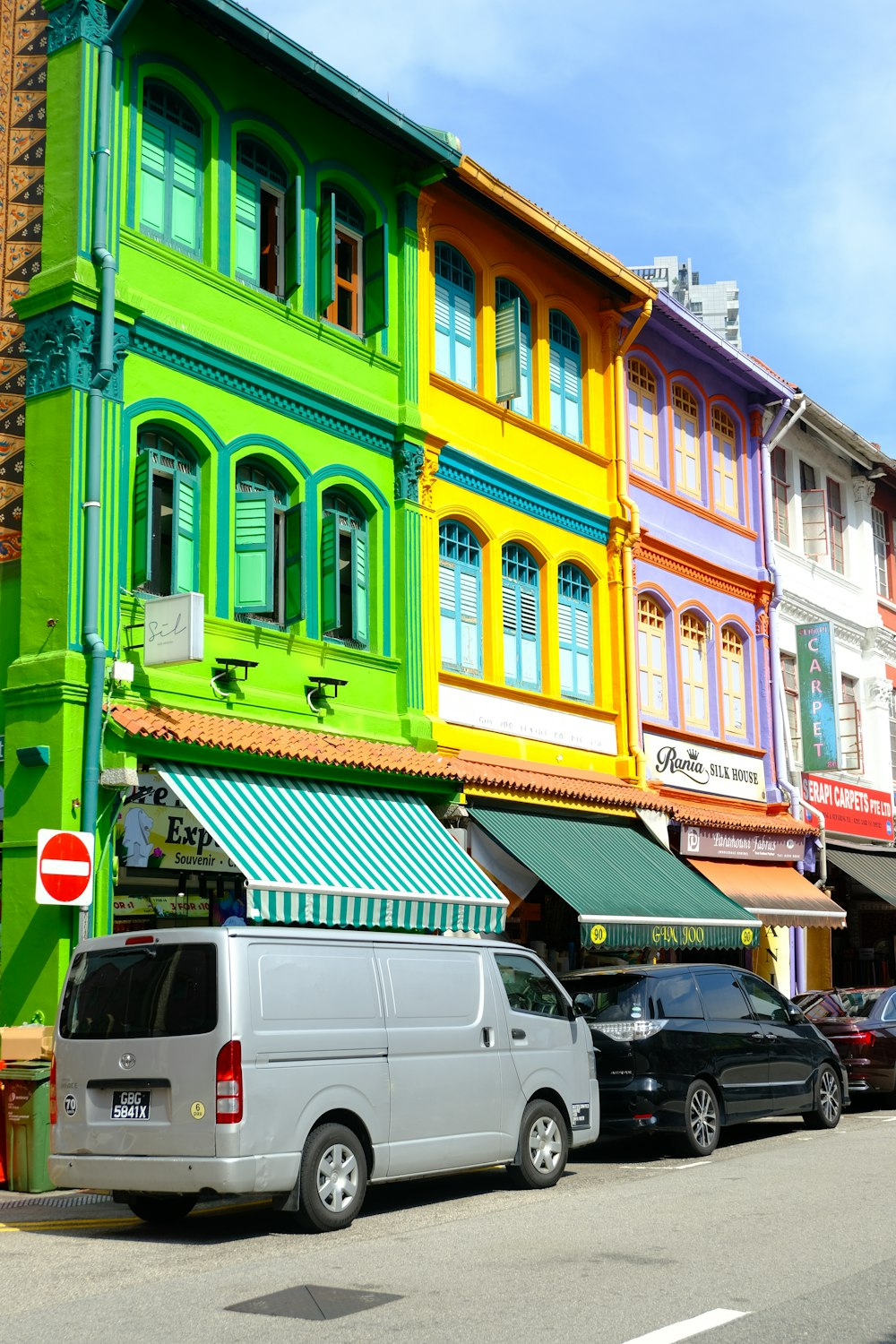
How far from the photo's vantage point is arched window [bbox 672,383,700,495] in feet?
84.4

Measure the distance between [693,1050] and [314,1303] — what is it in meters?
7.50

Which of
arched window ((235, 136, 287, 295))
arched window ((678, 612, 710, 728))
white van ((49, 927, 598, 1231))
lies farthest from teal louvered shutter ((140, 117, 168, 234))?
arched window ((678, 612, 710, 728))

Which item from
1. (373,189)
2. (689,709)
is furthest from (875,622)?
(373,189)

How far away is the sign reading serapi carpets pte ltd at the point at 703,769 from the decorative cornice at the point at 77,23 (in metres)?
12.3

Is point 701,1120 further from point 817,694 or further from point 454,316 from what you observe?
point 817,694

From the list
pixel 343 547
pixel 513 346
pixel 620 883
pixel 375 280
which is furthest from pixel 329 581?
pixel 620 883

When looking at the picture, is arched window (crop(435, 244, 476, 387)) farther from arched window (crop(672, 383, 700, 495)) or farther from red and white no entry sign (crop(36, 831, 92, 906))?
red and white no entry sign (crop(36, 831, 92, 906))

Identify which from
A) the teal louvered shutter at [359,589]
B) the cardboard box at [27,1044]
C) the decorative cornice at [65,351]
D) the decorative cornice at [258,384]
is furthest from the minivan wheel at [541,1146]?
the decorative cornice at [258,384]

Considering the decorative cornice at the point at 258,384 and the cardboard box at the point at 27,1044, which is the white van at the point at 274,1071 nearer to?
the cardboard box at the point at 27,1044

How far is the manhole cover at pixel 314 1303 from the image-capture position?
299 inches

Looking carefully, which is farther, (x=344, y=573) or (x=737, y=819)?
(x=737, y=819)

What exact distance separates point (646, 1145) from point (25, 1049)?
6.27 meters

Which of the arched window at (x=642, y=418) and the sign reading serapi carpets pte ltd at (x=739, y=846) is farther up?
the arched window at (x=642, y=418)

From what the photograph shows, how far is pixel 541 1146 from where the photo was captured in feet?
41.0
